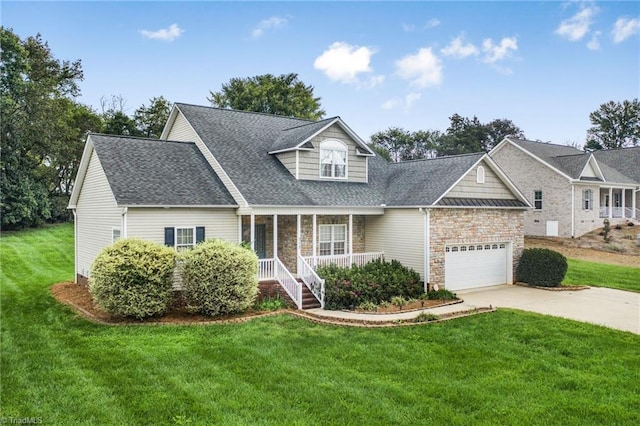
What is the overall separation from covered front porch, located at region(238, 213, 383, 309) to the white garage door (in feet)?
9.33

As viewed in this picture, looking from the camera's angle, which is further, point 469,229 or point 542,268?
point 542,268

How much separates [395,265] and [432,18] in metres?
11.7

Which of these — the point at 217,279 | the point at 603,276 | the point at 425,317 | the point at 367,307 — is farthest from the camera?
the point at 603,276

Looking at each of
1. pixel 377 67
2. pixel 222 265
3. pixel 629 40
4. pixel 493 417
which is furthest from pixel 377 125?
pixel 493 417

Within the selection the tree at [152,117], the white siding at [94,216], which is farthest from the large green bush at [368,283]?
the tree at [152,117]

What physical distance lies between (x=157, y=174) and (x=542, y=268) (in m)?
15.8

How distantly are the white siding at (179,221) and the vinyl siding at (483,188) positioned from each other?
8401mm

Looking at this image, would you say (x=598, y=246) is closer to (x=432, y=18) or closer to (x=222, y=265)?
(x=432, y=18)

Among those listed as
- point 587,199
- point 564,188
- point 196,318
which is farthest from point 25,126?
point 587,199

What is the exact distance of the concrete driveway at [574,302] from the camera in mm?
13289

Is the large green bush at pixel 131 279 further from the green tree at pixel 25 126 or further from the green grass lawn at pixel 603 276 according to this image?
the green tree at pixel 25 126

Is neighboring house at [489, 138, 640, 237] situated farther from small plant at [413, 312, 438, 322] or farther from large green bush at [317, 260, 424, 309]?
small plant at [413, 312, 438, 322]

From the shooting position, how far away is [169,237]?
1475cm

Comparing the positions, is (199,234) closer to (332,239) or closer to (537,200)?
(332,239)
